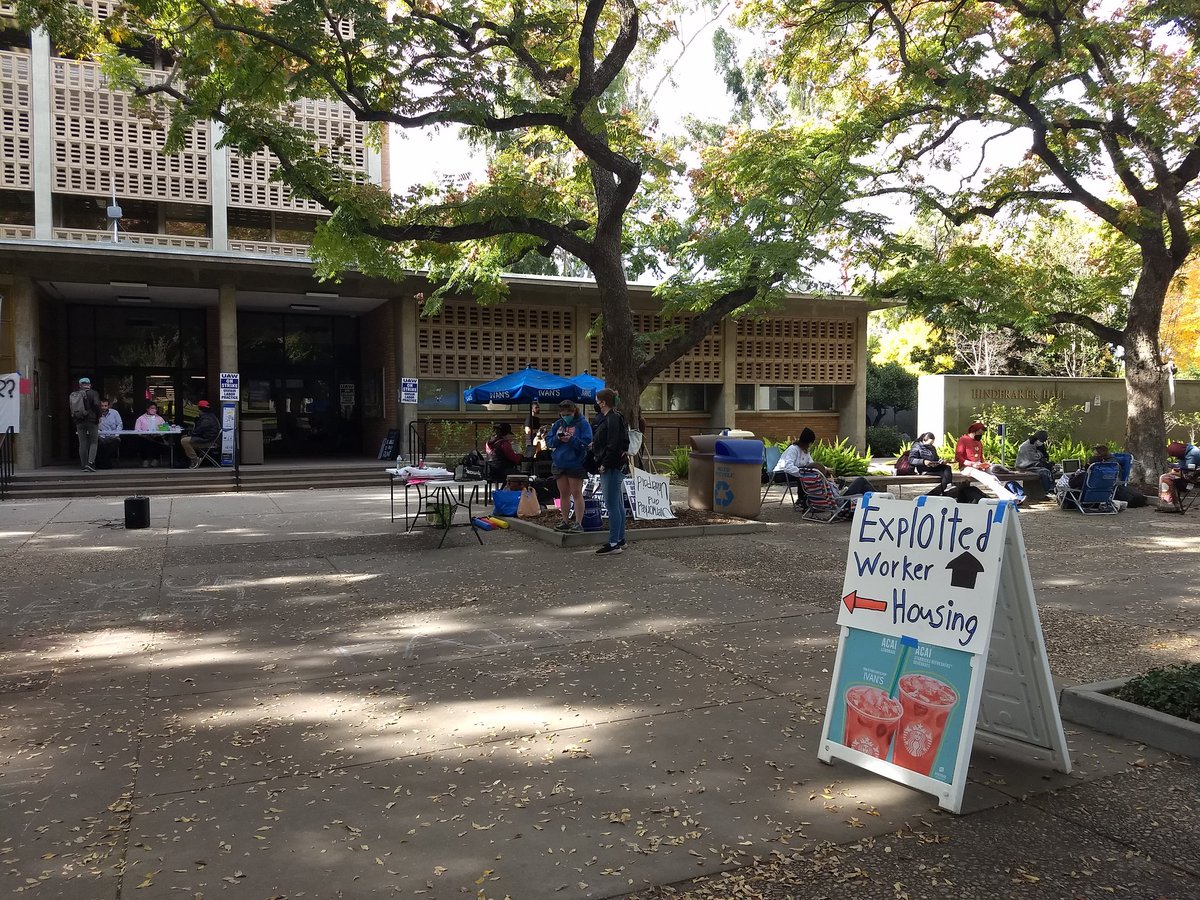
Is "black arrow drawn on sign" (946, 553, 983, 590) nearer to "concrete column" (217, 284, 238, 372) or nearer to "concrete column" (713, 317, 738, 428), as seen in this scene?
"concrete column" (217, 284, 238, 372)

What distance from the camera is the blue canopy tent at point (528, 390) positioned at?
50.6 ft

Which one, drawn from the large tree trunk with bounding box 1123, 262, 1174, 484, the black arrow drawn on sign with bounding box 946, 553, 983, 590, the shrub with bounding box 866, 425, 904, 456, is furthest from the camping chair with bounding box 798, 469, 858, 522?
the shrub with bounding box 866, 425, 904, 456

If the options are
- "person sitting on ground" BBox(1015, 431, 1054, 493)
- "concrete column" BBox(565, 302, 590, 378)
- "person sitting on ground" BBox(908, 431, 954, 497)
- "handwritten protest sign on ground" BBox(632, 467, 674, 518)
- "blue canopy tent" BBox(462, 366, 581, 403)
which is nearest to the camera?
"handwritten protest sign on ground" BBox(632, 467, 674, 518)

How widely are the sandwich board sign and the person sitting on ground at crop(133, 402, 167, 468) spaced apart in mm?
17092

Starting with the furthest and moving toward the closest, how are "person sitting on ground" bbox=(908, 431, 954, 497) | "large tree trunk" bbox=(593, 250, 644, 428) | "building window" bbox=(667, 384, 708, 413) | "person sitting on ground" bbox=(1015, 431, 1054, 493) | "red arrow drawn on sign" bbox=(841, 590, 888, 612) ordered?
"building window" bbox=(667, 384, 708, 413) < "person sitting on ground" bbox=(1015, 431, 1054, 493) < "person sitting on ground" bbox=(908, 431, 954, 497) < "large tree trunk" bbox=(593, 250, 644, 428) < "red arrow drawn on sign" bbox=(841, 590, 888, 612)

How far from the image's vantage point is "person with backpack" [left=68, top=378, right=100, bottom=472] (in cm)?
1645

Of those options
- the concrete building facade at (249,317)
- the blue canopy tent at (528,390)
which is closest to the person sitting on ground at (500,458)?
the blue canopy tent at (528,390)

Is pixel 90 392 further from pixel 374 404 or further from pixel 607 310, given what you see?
pixel 607 310

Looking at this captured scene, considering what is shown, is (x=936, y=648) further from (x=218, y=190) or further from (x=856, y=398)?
(x=856, y=398)

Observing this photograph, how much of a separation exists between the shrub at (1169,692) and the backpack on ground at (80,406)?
17.3 meters

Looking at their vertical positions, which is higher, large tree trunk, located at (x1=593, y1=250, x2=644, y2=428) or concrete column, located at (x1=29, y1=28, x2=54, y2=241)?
concrete column, located at (x1=29, y1=28, x2=54, y2=241)

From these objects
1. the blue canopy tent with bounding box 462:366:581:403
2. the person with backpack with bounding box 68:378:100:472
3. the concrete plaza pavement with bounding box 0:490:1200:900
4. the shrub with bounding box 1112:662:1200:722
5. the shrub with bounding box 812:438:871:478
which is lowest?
the concrete plaza pavement with bounding box 0:490:1200:900

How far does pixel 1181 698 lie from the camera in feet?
14.2

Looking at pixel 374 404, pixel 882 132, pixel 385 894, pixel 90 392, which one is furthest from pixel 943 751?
pixel 374 404
